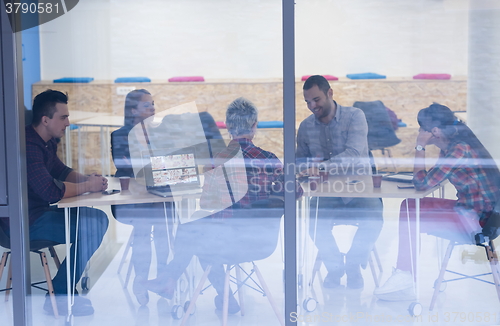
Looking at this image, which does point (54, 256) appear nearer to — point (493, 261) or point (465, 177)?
point (465, 177)

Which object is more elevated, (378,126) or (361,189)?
(378,126)

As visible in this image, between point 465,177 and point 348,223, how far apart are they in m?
0.67

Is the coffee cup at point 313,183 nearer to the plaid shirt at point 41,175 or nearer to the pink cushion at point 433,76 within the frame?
the pink cushion at point 433,76

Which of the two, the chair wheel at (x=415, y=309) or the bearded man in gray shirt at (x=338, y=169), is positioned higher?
the bearded man in gray shirt at (x=338, y=169)

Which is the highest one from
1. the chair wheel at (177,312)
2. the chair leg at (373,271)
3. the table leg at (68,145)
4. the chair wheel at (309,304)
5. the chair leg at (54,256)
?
the table leg at (68,145)

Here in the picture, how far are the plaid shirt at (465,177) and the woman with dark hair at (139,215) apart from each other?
1.41 meters

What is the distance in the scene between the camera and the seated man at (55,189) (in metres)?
2.88

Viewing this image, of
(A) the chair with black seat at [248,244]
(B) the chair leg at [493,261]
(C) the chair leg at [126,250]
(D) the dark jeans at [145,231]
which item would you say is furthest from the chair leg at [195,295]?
(B) the chair leg at [493,261]

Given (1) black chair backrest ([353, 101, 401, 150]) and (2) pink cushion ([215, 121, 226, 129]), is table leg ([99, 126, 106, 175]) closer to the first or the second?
(2) pink cushion ([215, 121, 226, 129])

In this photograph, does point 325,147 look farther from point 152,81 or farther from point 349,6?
point 152,81

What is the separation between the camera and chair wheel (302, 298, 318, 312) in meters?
2.96

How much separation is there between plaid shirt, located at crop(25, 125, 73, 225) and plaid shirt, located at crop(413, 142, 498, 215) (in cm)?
193

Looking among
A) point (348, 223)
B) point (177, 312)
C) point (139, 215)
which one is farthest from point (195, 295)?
point (348, 223)

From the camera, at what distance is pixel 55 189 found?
296 cm
